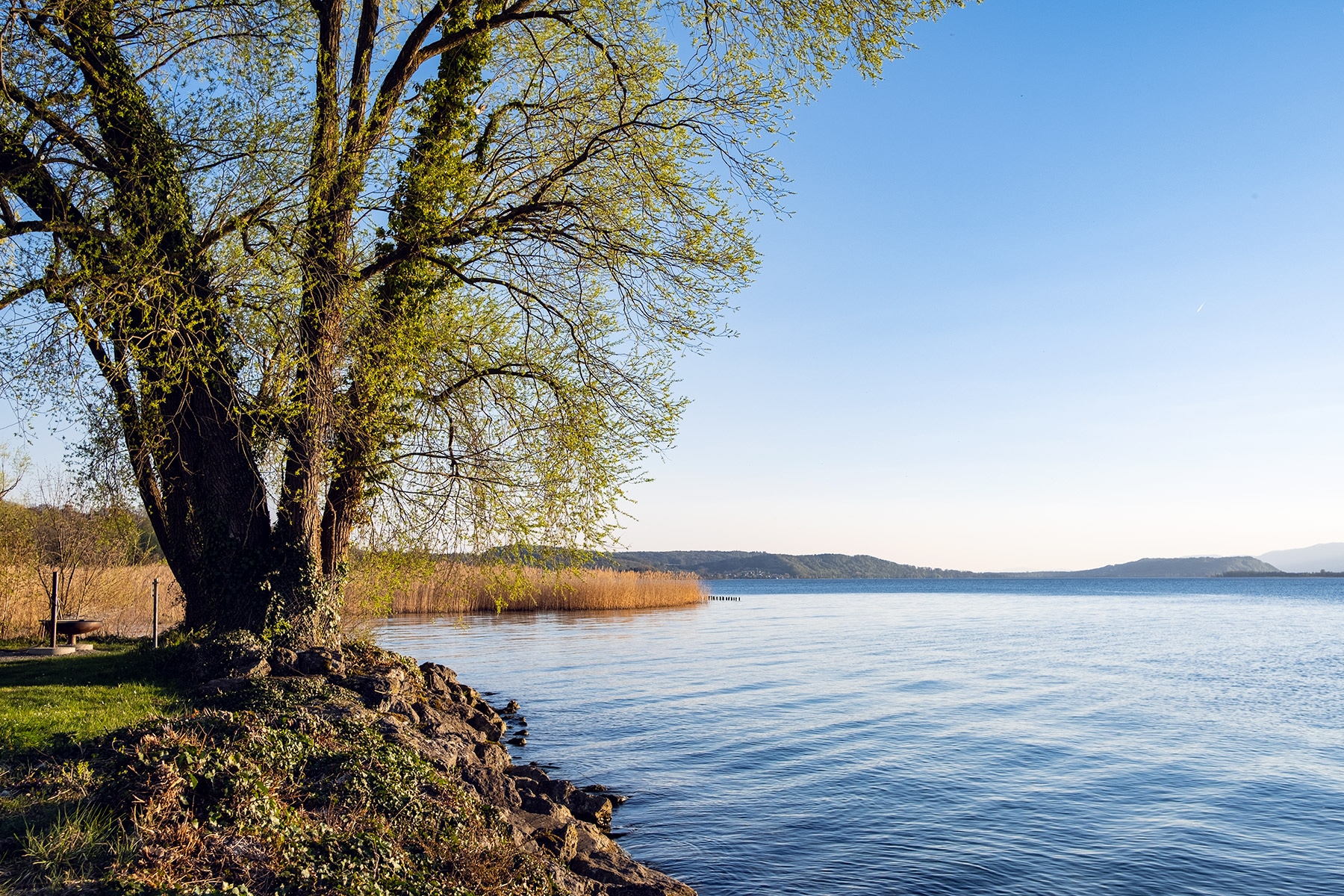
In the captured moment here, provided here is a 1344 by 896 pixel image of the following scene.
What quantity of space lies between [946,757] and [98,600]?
2367 cm

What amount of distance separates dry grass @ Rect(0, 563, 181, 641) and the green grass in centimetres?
654

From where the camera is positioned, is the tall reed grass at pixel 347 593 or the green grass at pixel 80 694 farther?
the tall reed grass at pixel 347 593

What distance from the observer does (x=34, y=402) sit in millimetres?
11602

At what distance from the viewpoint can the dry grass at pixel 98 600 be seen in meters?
22.0

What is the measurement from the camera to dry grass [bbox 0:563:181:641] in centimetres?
2195

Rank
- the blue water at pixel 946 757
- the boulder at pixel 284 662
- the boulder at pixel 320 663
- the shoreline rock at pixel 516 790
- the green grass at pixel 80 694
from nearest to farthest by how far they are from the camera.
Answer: the shoreline rock at pixel 516 790, the green grass at pixel 80 694, the blue water at pixel 946 757, the boulder at pixel 284 662, the boulder at pixel 320 663

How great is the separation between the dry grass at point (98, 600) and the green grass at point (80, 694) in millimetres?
6535

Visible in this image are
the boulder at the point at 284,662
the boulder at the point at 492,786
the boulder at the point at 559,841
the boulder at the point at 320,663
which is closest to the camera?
the boulder at the point at 559,841

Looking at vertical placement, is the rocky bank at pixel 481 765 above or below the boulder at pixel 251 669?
below

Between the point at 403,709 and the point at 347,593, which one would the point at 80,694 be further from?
the point at 347,593

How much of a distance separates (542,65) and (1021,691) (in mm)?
19736

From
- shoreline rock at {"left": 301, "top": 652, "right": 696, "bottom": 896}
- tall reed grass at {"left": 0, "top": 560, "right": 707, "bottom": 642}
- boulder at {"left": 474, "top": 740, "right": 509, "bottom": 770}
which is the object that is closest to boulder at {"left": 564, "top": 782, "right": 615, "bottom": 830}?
shoreline rock at {"left": 301, "top": 652, "right": 696, "bottom": 896}

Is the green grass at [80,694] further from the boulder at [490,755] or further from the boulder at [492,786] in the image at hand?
the boulder at [490,755]

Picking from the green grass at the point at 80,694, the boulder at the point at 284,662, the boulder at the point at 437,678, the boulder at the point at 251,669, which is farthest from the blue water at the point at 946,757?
the green grass at the point at 80,694
